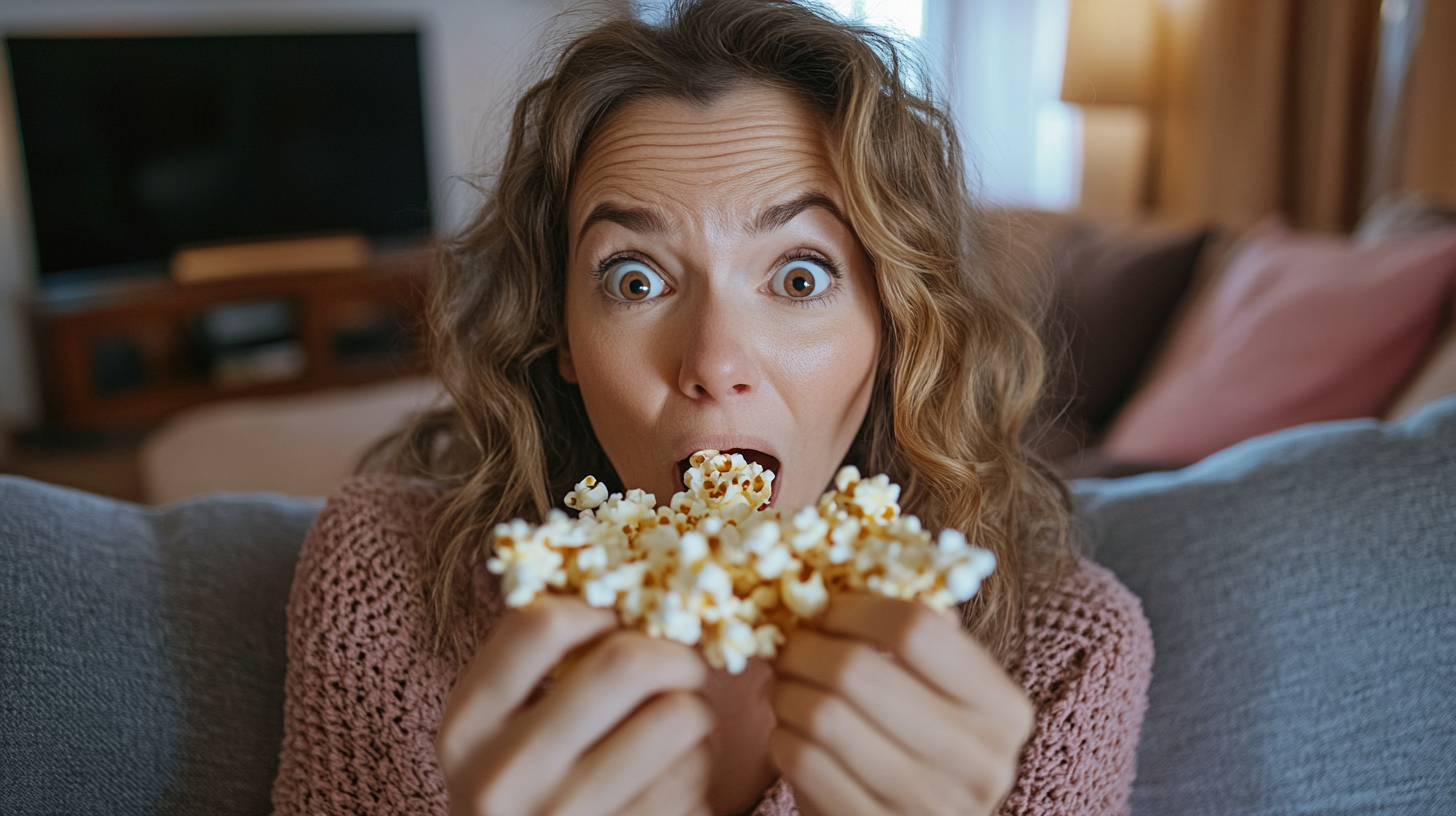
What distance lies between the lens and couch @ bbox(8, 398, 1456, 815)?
1.02 m

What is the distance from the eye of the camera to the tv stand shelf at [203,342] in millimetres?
4582

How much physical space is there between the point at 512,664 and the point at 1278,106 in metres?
3.70

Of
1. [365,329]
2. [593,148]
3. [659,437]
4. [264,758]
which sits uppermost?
[593,148]

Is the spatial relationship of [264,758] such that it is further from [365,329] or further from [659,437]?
[365,329]

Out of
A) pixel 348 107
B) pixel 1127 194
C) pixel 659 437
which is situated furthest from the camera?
pixel 348 107

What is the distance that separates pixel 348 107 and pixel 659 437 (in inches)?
194

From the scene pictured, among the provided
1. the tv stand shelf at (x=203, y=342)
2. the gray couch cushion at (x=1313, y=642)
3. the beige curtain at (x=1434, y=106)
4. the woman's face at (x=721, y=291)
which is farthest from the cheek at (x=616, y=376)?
the tv stand shelf at (x=203, y=342)

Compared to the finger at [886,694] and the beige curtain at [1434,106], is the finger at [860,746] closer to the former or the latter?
the finger at [886,694]

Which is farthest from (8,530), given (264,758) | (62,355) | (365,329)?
(365,329)

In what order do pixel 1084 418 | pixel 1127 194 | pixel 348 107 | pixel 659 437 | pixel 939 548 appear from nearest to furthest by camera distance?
pixel 939 548 < pixel 659 437 < pixel 1084 418 < pixel 1127 194 < pixel 348 107

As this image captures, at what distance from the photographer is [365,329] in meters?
5.37

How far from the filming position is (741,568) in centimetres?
66

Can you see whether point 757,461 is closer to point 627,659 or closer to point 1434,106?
point 627,659

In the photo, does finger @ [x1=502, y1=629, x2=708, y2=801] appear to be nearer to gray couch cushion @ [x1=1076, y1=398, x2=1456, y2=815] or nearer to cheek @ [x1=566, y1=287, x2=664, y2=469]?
cheek @ [x1=566, y1=287, x2=664, y2=469]
